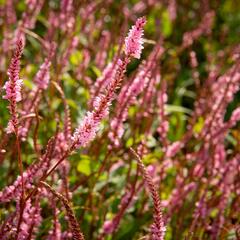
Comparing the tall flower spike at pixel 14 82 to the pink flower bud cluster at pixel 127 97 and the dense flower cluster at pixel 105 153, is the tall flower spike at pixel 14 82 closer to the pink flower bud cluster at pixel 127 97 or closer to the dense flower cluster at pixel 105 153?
the dense flower cluster at pixel 105 153

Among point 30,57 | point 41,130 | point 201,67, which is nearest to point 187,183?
point 41,130

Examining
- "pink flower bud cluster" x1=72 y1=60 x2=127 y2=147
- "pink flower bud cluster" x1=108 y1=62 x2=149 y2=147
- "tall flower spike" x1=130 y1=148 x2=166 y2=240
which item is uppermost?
"pink flower bud cluster" x1=108 y1=62 x2=149 y2=147

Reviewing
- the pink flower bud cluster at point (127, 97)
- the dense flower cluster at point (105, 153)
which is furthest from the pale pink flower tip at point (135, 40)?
the pink flower bud cluster at point (127, 97)

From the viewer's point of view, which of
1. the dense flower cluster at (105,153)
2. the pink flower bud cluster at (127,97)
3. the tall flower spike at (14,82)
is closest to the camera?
the tall flower spike at (14,82)

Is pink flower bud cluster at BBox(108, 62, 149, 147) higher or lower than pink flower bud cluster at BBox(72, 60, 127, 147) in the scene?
higher

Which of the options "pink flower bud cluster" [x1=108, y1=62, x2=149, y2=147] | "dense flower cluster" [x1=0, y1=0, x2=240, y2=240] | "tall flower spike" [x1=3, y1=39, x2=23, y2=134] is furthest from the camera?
"pink flower bud cluster" [x1=108, y1=62, x2=149, y2=147]

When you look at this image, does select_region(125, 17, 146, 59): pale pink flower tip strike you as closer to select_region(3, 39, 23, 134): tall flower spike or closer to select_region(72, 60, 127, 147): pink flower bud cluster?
select_region(72, 60, 127, 147): pink flower bud cluster

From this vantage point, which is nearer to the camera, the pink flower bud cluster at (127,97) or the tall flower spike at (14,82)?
A: the tall flower spike at (14,82)

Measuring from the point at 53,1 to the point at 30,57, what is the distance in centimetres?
91

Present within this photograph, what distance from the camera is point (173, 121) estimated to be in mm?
3146

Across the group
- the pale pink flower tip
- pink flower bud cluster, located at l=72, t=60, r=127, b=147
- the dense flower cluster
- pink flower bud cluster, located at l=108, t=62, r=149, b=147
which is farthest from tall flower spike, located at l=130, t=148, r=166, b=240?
pink flower bud cluster, located at l=108, t=62, r=149, b=147

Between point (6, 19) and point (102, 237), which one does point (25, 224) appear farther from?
point (6, 19)

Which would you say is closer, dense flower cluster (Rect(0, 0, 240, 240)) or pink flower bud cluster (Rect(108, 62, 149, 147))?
dense flower cluster (Rect(0, 0, 240, 240))

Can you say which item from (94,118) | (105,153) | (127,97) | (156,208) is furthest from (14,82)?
(105,153)
